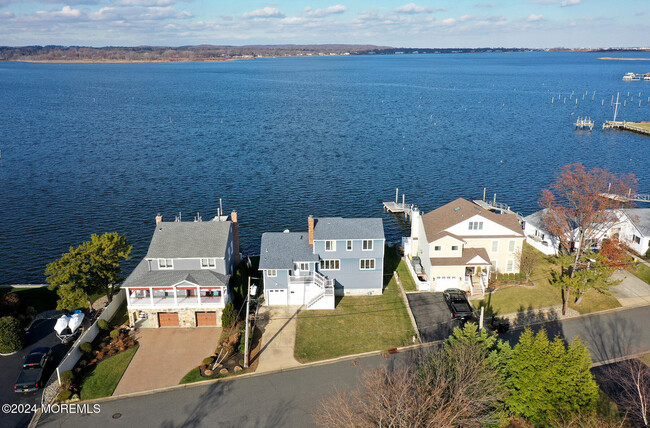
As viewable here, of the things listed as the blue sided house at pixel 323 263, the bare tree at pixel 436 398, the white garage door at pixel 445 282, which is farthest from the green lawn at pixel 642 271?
the bare tree at pixel 436 398

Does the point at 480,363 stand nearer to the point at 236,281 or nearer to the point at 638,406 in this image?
the point at 638,406

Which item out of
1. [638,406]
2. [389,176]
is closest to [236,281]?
[638,406]

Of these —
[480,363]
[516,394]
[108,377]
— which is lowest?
[108,377]

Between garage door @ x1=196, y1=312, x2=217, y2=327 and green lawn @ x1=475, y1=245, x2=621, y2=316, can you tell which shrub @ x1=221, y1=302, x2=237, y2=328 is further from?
green lawn @ x1=475, y1=245, x2=621, y2=316

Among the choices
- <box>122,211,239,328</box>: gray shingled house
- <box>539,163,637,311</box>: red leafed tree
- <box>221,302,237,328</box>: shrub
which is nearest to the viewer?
<box>221,302,237,328</box>: shrub

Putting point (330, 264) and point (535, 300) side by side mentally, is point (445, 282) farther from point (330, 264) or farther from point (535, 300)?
point (330, 264)

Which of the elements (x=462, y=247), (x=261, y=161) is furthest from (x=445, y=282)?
(x=261, y=161)

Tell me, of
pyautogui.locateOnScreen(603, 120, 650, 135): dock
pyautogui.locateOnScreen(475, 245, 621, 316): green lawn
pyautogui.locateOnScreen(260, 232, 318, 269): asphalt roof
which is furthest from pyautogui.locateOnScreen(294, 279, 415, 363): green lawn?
pyautogui.locateOnScreen(603, 120, 650, 135): dock
